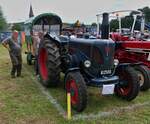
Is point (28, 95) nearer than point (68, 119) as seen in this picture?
No

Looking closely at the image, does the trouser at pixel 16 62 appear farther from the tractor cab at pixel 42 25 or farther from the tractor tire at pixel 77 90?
the tractor tire at pixel 77 90

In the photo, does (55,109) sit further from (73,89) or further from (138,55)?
(138,55)

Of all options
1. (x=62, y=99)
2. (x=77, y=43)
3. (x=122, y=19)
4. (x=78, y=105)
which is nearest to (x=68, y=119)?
(x=78, y=105)

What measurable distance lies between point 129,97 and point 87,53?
4.56 ft

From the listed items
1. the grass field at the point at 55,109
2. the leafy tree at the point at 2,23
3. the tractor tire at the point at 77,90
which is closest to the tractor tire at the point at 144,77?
the grass field at the point at 55,109

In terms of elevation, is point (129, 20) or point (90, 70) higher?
point (129, 20)

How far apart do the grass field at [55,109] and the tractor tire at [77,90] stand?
0.20 meters

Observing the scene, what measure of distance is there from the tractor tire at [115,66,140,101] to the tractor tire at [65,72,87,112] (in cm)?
126

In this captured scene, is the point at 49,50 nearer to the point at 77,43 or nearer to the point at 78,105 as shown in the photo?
the point at 77,43

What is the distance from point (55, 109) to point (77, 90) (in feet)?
2.49

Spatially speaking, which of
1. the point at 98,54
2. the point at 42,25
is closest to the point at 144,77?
the point at 98,54

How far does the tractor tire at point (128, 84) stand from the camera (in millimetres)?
6746

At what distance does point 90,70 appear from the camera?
22.1ft

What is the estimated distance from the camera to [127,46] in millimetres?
8898
